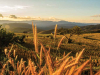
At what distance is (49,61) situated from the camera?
863 millimetres

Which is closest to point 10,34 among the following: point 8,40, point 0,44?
point 8,40

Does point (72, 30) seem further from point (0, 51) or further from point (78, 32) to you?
point (0, 51)

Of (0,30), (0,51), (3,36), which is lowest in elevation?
(0,51)

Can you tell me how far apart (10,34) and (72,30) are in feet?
101

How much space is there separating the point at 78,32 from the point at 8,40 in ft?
106

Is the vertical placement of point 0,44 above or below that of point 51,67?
below

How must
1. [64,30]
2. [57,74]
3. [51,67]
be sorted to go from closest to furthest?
[57,74] → [51,67] → [64,30]

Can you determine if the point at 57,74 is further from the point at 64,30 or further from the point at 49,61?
the point at 64,30

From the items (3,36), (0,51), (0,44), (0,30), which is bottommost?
(0,51)

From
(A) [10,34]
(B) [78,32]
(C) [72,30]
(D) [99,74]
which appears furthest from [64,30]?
(D) [99,74]

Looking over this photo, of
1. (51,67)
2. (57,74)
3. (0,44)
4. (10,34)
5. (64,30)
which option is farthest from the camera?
(64,30)

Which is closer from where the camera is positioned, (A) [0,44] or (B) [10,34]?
(A) [0,44]

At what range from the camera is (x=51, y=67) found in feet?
2.80

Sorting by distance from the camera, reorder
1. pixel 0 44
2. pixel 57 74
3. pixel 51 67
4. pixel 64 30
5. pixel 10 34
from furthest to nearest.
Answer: pixel 64 30
pixel 10 34
pixel 0 44
pixel 51 67
pixel 57 74
